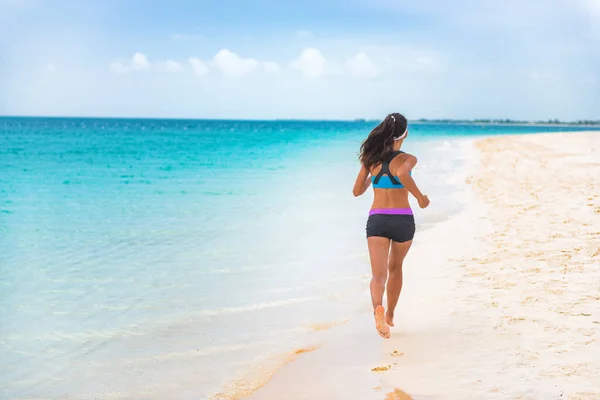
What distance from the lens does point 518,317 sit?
17.9ft

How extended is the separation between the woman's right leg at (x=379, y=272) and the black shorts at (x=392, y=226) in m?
0.06

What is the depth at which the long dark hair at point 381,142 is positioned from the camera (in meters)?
4.81

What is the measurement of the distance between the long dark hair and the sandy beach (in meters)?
1.68

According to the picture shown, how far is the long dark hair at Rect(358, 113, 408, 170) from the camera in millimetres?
4809

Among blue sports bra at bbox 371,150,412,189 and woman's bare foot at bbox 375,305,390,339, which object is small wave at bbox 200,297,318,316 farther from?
blue sports bra at bbox 371,150,412,189

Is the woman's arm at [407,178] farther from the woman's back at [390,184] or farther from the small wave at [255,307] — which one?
the small wave at [255,307]

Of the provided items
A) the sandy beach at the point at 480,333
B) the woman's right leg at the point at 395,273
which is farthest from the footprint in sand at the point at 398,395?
the woman's right leg at the point at 395,273

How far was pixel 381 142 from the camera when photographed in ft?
15.8

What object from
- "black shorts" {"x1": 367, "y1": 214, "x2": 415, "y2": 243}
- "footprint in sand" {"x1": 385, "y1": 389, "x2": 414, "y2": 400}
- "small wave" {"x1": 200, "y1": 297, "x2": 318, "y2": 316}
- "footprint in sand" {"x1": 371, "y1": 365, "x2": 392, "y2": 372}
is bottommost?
"small wave" {"x1": 200, "y1": 297, "x2": 318, "y2": 316}

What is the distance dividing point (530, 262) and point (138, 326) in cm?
495

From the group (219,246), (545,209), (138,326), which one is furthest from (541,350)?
(545,209)

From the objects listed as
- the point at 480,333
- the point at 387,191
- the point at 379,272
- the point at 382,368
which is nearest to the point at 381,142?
the point at 387,191

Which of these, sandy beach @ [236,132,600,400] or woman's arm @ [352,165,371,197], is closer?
sandy beach @ [236,132,600,400]

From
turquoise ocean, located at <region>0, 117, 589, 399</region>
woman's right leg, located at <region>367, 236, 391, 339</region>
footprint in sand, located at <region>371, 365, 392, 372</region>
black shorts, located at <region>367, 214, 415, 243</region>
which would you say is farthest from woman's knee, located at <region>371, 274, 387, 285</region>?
turquoise ocean, located at <region>0, 117, 589, 399</region>
